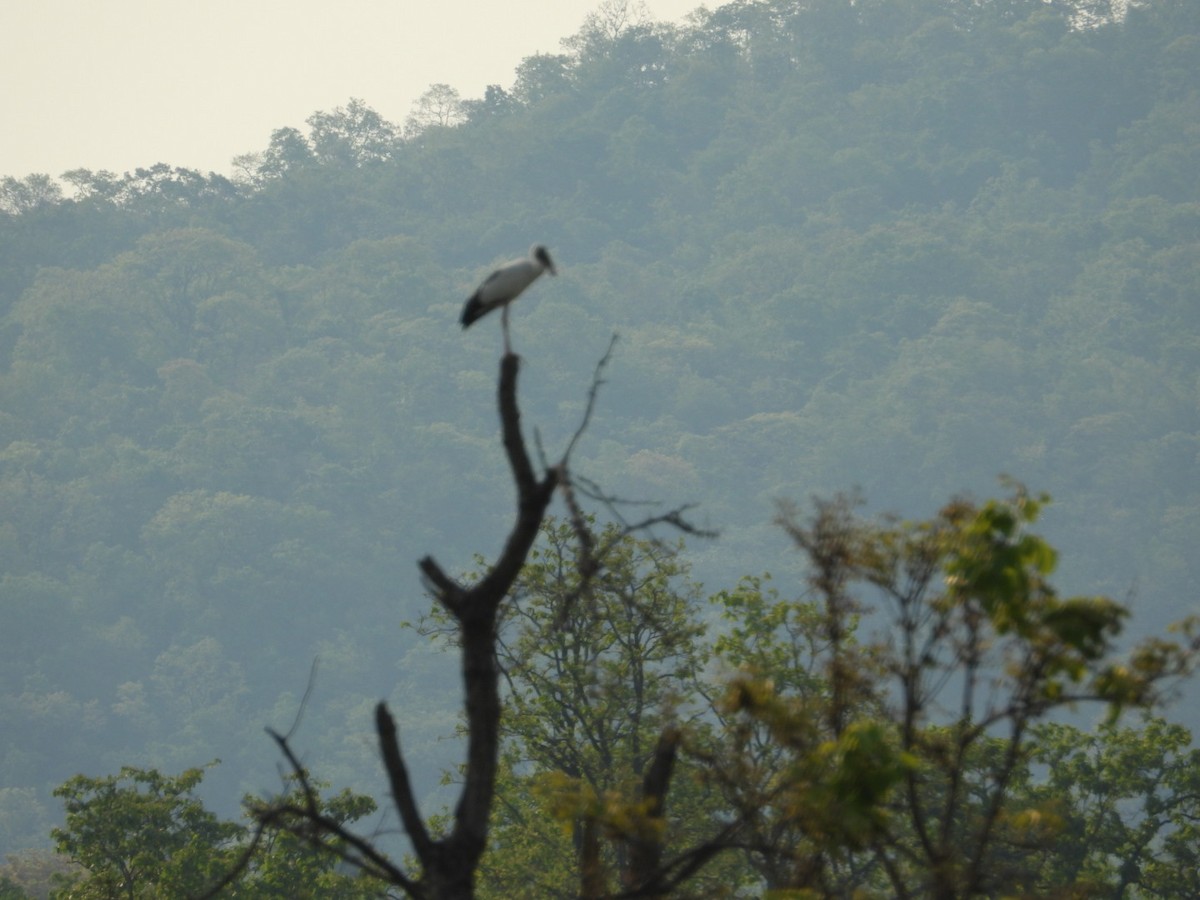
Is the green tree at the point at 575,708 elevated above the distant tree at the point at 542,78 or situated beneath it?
situated beneath

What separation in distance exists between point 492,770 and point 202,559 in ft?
343

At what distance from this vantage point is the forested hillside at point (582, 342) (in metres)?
103

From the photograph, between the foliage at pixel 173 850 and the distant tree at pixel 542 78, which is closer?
the foliage at pixel 173 850

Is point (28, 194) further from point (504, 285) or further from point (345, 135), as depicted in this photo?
point (504, 285)

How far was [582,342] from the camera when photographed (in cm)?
12850

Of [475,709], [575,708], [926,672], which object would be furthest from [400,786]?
[575,708]

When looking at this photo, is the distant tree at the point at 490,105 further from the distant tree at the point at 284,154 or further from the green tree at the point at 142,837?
the green tree at the point at 142,837

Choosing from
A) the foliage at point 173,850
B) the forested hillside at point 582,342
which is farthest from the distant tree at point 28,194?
the foliage at point 173,850

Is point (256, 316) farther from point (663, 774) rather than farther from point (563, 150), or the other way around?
point (663, 774)

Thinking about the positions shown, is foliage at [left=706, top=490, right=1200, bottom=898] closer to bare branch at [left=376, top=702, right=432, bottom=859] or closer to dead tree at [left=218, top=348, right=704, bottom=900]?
dead tree at [left=218, top=348, right=704, bottom=900]

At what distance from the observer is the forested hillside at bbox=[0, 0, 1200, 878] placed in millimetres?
103312

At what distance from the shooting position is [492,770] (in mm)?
Result: 5820

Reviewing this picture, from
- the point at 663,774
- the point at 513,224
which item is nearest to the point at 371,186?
the point at 513,224

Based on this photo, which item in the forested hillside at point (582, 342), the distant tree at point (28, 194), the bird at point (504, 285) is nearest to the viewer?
the bird at point (504, 285)
